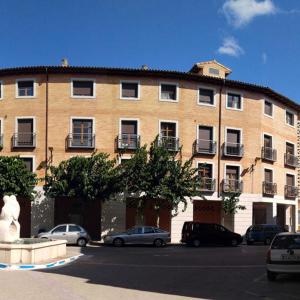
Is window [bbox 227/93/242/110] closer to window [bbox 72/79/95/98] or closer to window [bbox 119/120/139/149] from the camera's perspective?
window [bbox 119/120/139/149]

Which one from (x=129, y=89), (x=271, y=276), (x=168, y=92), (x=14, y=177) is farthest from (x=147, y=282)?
(x=168, y=92)

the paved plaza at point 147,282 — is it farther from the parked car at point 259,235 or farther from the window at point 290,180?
the window at point 290,180

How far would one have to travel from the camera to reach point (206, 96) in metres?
39.6

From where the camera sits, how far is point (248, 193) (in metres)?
40.2

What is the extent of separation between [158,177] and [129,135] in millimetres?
4183

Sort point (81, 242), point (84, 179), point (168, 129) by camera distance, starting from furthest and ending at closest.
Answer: point (168, 129) → point (84, 179) → point (81, 242)

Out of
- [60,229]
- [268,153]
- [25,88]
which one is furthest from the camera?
[268,153]

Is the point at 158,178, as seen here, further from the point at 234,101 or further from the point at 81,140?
the point at 234,101

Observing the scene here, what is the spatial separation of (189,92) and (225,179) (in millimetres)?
6767

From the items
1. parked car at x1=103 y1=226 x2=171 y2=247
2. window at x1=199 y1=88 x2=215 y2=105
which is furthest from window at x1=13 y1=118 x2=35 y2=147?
window at x1=199 y1=88 x2=215 y2=105

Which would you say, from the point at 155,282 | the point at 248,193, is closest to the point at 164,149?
the point at 248,193

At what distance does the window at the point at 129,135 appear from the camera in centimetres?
3744

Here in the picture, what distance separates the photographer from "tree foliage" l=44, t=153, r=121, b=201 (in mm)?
34156

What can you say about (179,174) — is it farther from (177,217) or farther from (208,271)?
(208,271)
